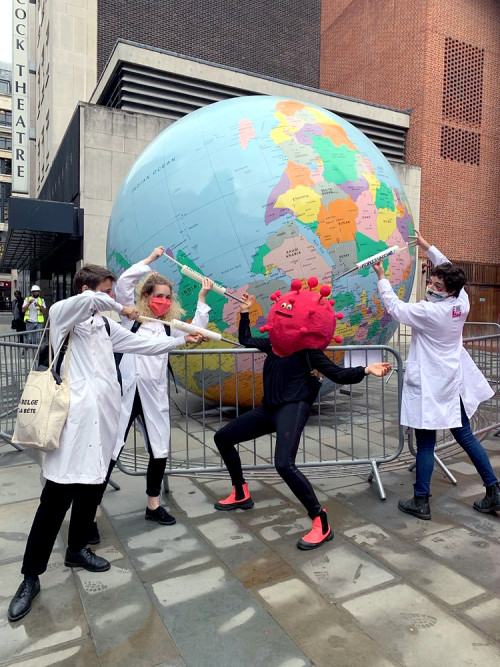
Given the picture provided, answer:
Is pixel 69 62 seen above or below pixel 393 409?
above

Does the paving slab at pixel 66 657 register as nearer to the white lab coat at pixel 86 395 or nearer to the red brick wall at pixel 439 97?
the white lab coat at pixel 86 395

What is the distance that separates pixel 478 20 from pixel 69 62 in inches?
637

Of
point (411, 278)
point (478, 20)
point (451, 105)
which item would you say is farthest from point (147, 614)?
point (478, 20)

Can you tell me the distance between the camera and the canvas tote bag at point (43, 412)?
2.40 metres

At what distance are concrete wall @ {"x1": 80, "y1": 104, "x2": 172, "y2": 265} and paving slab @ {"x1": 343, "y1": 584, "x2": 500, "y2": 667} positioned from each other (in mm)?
11724

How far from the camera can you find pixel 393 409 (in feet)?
22.1

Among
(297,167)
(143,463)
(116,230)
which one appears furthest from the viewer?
(116,230)

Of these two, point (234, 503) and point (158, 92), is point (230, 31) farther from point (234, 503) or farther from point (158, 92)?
point (234, 503)

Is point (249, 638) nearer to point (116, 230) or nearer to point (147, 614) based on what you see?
point (147, 614)

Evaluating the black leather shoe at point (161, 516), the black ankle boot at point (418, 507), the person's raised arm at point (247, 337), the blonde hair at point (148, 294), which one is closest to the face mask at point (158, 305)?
the blonde hair at point (148, 294)

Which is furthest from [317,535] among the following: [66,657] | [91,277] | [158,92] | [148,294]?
[158,92]

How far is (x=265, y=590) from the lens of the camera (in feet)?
8.43

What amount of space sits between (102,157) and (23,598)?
39.2 feet

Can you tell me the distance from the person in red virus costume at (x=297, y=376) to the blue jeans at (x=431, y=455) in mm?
818
